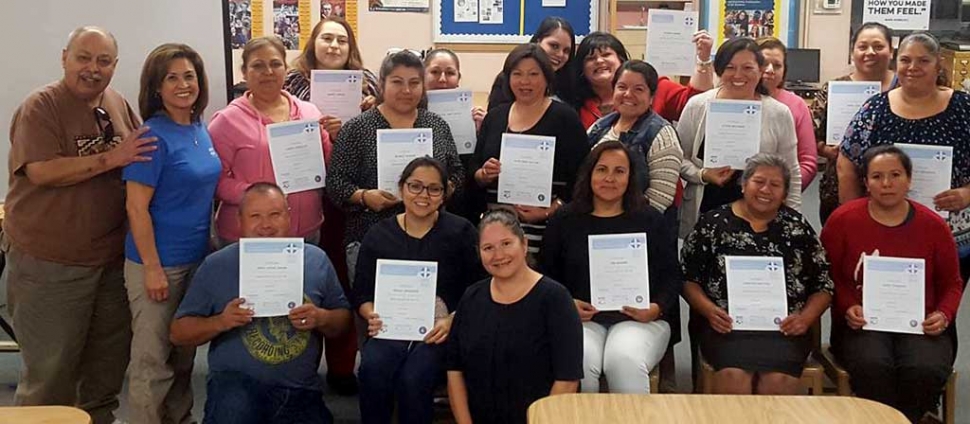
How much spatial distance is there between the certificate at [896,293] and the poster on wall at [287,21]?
5389 mm

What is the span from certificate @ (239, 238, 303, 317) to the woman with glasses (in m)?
0.27

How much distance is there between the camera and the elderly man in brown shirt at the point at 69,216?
307 centimetres

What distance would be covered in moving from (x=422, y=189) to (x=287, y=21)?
476 centimetres

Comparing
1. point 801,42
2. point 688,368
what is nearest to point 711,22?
point 801,42

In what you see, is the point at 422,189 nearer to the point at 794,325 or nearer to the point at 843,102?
the point at 794,325

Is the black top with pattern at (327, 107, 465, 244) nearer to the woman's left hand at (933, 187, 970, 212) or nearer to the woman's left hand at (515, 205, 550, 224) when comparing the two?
the woman's left hand at (515, 205, 550, 224)

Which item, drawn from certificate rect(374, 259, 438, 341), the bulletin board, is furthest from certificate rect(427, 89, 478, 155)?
the bulletin board

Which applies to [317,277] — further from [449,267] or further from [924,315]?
[924,315]

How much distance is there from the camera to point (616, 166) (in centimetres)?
328

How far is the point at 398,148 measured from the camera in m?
3.44

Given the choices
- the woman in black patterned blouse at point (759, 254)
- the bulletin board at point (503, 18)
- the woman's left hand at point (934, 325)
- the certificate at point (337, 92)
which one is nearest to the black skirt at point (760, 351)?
the woman in black patterned blouse at point (759, 254)

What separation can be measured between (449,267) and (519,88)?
0.76 m

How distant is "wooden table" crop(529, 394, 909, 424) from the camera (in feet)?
8.23

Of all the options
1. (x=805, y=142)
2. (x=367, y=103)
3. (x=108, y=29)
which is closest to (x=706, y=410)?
(x=805, y=142)
